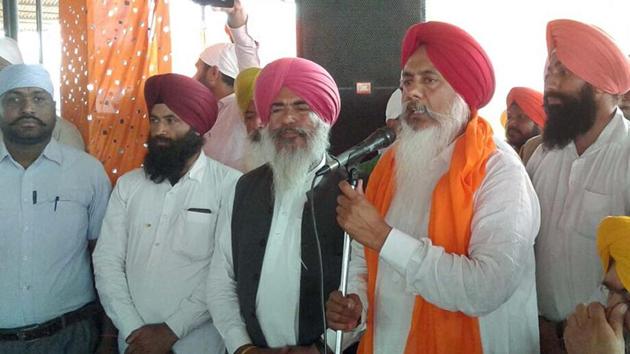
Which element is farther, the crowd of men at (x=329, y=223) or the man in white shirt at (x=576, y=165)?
the man in white shirt at (x=576, y=165)

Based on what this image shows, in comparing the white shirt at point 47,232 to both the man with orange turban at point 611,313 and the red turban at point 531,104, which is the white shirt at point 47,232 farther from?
the red turban at point 531,104

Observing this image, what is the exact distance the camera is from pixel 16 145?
111 inches

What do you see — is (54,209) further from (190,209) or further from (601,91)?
(601,91)

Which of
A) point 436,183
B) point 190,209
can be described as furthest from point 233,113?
point 436,183

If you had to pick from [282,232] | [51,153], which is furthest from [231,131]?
[282,232]

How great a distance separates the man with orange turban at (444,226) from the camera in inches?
62.7

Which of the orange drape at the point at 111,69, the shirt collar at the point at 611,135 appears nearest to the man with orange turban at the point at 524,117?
the shirt collar at the point at 611,135

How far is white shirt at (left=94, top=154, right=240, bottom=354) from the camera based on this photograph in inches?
97.2

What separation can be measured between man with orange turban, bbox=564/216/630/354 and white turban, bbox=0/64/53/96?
2.43 m

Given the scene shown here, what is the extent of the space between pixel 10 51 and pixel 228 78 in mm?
1365

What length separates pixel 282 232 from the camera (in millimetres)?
2203

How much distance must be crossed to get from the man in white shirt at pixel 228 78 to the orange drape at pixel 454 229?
1.64 metres

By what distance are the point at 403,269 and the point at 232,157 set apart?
1.93 meters

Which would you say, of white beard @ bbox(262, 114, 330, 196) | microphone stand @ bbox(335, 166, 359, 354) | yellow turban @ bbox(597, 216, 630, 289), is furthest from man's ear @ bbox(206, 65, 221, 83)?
yellow turban @ bbox(597, 216, 630, 289)
